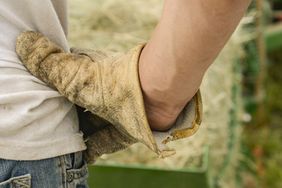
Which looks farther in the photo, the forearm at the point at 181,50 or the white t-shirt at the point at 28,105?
the white t-shirt at the point at 28,105

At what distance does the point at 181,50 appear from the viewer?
1.12m

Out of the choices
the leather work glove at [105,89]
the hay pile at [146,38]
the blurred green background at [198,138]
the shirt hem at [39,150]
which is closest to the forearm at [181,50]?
the leather work glove at [105,89]

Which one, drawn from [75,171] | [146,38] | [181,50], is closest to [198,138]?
[146,38]

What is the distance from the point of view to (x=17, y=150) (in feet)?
4.21

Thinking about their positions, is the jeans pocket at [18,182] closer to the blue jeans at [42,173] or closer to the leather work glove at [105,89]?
the blue jeans at [42,173]

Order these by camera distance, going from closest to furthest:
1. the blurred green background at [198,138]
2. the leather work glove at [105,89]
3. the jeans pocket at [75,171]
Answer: the leather work glove at [105,89], the jeans pocket at [75,171], the blurred green background at [198,138]

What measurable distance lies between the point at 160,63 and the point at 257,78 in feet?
10.3

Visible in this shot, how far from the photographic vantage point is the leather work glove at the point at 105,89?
1235 mm

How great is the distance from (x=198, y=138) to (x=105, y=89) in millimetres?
1654

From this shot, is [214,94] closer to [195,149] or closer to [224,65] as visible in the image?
[224,65]

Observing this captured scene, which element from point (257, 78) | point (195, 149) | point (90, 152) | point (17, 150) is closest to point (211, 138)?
Result: point (195, 149)

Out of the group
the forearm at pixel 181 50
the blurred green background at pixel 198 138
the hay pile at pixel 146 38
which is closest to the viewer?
the forearm at pixel 181 50

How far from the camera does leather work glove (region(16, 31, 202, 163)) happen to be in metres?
1.24

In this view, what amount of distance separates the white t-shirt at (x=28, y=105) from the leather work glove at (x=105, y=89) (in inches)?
0.8
